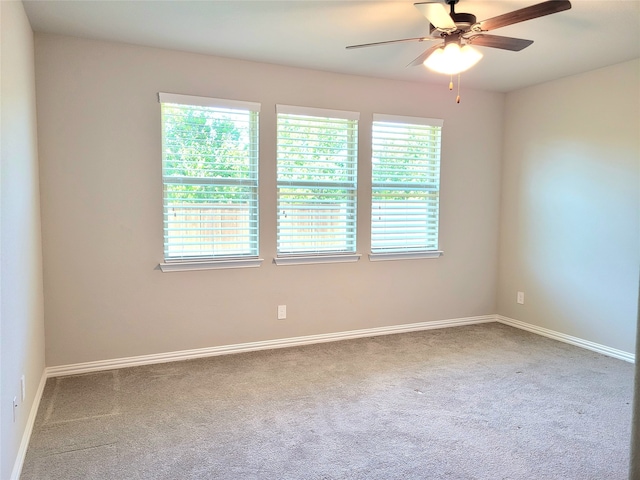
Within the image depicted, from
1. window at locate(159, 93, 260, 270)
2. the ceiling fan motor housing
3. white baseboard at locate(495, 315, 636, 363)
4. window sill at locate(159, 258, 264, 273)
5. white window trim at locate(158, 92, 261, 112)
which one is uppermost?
the ceiling fan motor housing

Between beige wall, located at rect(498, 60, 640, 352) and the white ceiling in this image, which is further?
beige wall, located at rect(498, 60, 640, 352)

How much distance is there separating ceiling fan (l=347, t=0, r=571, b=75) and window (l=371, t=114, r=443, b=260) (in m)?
1.51

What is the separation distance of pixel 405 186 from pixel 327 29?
1.88m

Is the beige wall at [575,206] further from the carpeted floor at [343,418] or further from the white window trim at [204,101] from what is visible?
the white window trim at [204,101]

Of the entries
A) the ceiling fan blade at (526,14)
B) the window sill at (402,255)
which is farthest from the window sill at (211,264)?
the ceiling fan blade at (526,14)

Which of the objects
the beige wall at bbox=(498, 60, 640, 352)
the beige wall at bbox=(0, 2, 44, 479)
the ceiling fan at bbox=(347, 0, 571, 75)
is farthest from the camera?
the beige wall at bbox=(498, 60, 640, 352)

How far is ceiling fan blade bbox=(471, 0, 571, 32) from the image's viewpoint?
2.01 m

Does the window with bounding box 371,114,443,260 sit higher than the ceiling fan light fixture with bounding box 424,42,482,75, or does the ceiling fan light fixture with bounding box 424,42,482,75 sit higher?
the ceiling fan light fixture with bounding box 424,42,482,75

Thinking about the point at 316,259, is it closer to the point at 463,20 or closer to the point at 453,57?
the point at 453,57

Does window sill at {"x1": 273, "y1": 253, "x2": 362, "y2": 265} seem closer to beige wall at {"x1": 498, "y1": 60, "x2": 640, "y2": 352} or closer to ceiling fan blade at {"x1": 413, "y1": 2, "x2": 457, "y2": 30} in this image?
beige wall at {"x1": 498, "y1": 60, "x2": 640, "y2": 352}

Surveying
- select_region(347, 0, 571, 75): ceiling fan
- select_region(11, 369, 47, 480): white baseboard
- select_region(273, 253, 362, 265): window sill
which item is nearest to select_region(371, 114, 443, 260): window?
select_region(273, 253, 362, 265): window sill

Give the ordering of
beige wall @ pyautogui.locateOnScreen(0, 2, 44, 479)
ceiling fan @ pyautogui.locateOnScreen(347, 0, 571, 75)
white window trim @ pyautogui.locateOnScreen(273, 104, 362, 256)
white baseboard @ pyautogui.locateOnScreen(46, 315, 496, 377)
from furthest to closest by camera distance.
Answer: white window trim @ pyautogui.locateOnScreen(273, 104, 362, 256) → white baseboard @ pyautogui.locateOnScreen(46, 315, 496, 377) → ceiling fan @ pyautogui.locateOnScreen(347, 0, 571, 75) → beige wall @ pyautogui.locateOnScreen(0, 2, 44, 479)

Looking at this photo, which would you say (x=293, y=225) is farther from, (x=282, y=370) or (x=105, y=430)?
(x=105, y=430)

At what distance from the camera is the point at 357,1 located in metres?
2.56
